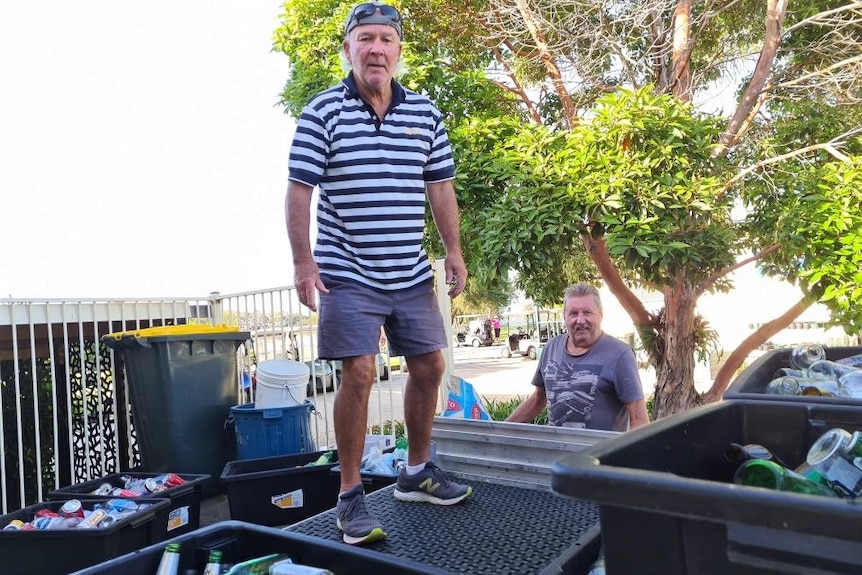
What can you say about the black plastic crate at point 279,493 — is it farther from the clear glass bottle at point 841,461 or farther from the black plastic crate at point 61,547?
the clear glass bottle at point 841,461

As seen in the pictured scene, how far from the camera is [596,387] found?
341 cm

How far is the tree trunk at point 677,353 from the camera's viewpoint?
272 inches

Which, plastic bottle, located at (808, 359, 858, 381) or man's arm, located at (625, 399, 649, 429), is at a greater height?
plastic bottle, located at (808, 359, 858, 381)

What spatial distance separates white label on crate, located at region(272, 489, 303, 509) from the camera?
3605 millimetres

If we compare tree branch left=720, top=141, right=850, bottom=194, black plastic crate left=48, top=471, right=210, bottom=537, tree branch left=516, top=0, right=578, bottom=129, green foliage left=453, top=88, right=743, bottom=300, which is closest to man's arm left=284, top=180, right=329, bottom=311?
black plastic crate left=48, top=471, right=210, bottom=537

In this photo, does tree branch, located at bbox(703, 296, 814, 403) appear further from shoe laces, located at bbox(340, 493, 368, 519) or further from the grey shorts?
shoe laces, located at bbox(340, 493, 368, 519)

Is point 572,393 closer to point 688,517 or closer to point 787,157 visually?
point 688,517

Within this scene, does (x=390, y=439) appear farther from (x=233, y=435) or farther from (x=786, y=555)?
(x=786, y=555)

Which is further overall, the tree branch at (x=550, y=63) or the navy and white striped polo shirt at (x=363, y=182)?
the tree branch at (x=550, y=63)

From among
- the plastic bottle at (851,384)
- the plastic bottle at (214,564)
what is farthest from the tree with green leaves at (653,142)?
the plastic bottle at (214,564)

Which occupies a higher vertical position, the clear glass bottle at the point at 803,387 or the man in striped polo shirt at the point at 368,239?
the man in striped polo shirt at the point at 368,239

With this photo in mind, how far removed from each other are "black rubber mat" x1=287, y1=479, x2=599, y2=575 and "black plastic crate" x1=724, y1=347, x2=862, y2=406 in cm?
58

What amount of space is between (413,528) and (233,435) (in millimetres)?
2940

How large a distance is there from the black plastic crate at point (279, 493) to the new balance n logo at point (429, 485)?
136 cm
